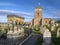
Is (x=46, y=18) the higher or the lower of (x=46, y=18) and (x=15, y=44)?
the higher

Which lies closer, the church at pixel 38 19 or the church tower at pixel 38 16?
the church at pixel 38 19

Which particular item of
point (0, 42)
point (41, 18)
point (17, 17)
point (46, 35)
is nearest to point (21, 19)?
point (17, 17)

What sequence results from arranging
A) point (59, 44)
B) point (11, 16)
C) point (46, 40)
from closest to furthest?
point (46, 40) → point (59, 44) → point (11, 16)

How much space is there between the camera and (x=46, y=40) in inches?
619

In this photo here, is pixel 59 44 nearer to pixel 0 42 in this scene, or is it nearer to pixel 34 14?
pixel 0 42

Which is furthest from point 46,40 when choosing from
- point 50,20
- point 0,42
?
point 50,20

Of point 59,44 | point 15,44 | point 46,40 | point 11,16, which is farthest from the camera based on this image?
point 11,16

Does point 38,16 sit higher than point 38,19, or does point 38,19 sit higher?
point 38,16

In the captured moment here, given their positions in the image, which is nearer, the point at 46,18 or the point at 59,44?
the point at 59,44

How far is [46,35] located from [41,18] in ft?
179

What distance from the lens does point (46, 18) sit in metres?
70.5

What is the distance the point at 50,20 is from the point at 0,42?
49296mm

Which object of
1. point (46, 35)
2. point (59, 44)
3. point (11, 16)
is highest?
point (11, 16)

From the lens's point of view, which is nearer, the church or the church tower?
the church
